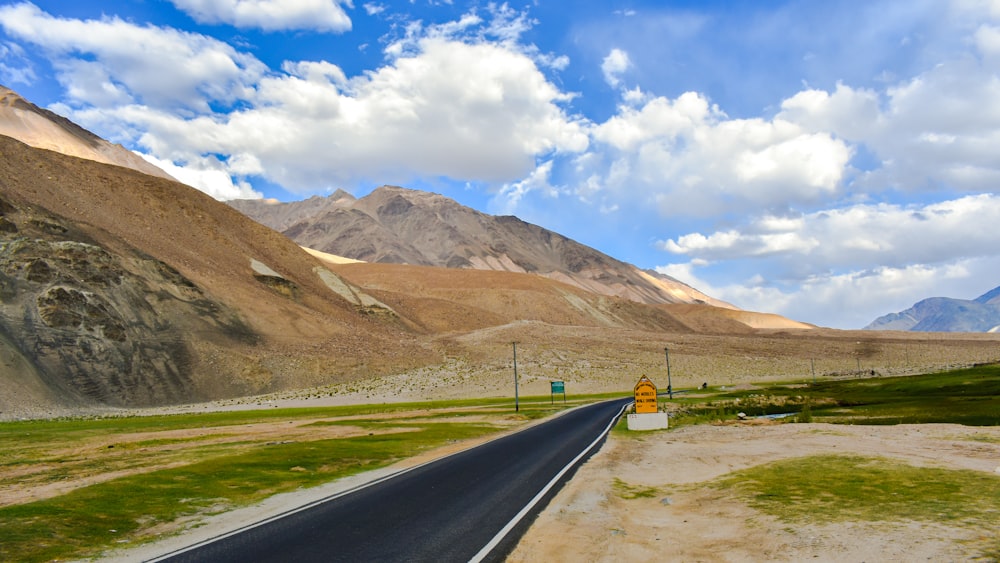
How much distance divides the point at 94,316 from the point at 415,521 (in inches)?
3479

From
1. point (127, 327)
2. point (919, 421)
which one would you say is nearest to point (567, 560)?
point (919, 421)

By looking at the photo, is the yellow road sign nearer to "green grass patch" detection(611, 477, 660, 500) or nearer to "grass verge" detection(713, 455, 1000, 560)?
"grass verge" detection(713, 455, 1000, 560)

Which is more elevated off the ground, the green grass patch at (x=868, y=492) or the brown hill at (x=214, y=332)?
the brown hill at (x=214, y=332)

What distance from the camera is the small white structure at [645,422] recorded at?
117 ft

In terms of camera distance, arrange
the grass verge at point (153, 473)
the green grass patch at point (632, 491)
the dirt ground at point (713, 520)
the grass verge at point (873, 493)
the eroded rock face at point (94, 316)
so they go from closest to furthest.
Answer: the dirt ground at point (713, 520) → the grass verge at point (873, 493) → the grass verge at point (153, 473) → the green grass patch at point (632, 491) → the eroded rock face at point (94, 316)

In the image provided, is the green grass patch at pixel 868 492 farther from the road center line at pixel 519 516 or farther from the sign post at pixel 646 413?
the sign post at pixel 646 413

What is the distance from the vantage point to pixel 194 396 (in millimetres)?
85000

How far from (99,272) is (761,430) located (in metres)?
92.8

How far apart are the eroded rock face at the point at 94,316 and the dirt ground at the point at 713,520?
2952 inches

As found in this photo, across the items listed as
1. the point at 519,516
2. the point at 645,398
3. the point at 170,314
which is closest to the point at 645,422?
the point at 645,398

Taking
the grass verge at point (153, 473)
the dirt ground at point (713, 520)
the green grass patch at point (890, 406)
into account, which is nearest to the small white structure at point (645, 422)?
the green grass patch at point (890, 406)

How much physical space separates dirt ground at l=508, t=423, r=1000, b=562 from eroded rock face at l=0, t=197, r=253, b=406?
2952 inches

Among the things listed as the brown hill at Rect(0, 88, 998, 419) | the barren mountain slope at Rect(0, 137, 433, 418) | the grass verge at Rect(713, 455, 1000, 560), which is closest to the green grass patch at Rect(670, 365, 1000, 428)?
the grass verge at Rect(713, 455, 1000, 560)

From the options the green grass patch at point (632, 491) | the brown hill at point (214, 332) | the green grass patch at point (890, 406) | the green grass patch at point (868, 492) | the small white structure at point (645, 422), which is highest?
the brown hill at point (214, 332)
